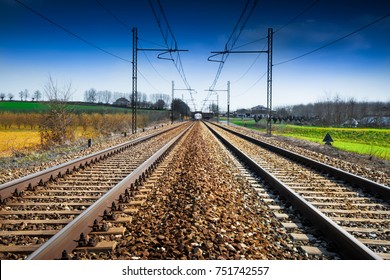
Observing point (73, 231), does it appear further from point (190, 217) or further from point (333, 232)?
point (333, 232)

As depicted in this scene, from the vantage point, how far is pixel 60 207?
5086mm

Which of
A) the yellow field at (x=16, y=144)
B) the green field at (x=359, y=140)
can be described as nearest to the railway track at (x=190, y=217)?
the yellow field at (x=16, y=144)

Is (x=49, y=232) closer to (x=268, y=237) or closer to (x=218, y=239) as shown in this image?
(x=218, y=239)

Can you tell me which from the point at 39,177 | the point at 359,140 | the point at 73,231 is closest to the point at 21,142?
the point at 39,177

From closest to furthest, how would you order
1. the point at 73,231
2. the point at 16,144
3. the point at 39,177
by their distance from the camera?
the point at 73,231 < the point at 39,177 < the point at 16,144

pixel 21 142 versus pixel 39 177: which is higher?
pixel 39 177

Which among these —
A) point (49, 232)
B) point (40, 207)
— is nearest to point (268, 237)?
point (49, 232)

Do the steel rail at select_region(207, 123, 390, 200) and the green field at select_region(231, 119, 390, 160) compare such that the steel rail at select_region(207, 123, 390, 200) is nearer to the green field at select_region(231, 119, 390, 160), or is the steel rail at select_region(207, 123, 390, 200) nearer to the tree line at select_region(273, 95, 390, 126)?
the green field at select_region(231, 119, 390, 160)

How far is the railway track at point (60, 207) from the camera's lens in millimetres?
3457

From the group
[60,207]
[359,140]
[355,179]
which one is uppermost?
[355,179]

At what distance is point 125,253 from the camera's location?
334 centimetres

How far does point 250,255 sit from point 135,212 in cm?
218

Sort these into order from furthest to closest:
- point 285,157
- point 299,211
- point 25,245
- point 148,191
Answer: point 285,157
point 148,191
point 299,211
point 25,245

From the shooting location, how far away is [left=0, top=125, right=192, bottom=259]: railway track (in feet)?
11.3
